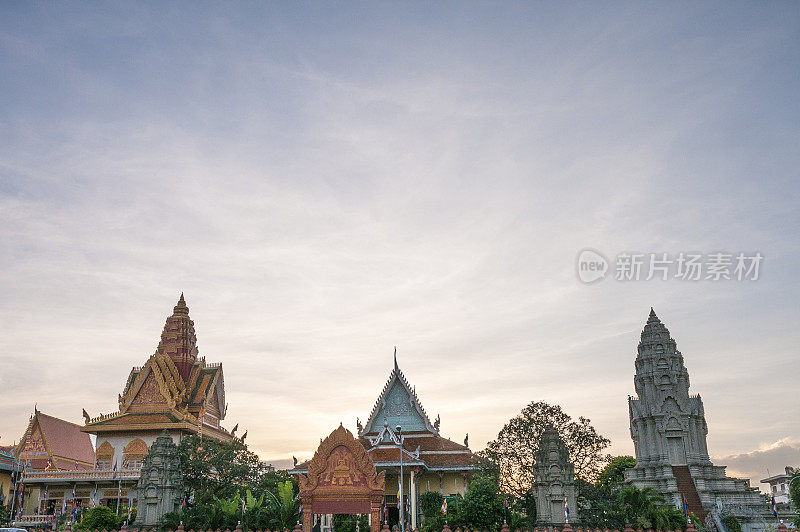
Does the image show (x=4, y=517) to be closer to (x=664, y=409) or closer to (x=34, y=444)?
(x=34, y=444)

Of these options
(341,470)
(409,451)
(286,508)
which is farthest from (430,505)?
(341,470)

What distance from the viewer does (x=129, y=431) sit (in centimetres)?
4591

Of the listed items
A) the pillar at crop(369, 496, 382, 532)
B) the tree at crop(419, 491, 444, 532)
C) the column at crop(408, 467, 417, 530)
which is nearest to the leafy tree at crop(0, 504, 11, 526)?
the column at crop(408, 467, 417, 530)

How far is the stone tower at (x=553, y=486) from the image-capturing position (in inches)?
1065

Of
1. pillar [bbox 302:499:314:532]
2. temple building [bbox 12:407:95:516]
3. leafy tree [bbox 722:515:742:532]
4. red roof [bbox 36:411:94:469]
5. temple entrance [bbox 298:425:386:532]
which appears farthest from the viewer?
red roof [bbox 36:411:94:469]

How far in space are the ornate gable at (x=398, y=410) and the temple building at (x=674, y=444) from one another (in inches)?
599

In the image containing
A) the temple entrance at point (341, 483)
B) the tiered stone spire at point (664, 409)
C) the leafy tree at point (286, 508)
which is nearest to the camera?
the temple entrance at point (341, 483)

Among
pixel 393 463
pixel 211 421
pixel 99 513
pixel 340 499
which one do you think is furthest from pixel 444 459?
pixel 211 421

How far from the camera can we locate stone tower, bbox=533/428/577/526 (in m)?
27.0

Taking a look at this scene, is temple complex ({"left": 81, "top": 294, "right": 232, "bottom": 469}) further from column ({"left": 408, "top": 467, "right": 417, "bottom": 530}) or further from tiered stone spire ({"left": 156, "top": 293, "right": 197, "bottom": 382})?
column ({"left": 408, "top": 467, "right": 417, "bottom": 530})

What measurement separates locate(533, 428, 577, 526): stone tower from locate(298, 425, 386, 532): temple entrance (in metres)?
7.45

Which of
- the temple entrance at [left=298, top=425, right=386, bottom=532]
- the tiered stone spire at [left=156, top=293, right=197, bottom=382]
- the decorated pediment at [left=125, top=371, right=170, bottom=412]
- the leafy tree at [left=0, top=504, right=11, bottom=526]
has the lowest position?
the leafy tree at [left=0, top=504, right=11, bottom=526]

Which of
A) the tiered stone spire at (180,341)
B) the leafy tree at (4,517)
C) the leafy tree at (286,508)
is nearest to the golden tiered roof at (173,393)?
the tiered stone spire at (180,341)

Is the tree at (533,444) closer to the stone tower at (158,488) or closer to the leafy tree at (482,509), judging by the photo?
the leafy tree at (482,509)
